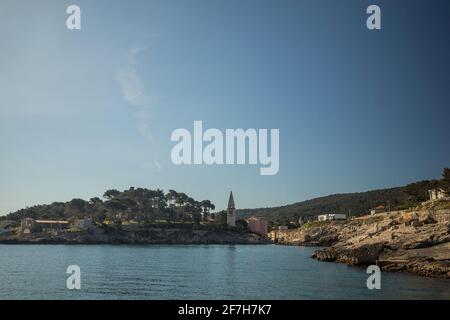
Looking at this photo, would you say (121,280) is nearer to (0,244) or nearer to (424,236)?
(424,236)

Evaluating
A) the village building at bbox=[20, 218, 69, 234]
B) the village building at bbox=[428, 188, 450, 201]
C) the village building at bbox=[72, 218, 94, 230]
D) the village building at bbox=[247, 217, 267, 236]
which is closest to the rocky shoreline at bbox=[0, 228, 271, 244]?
the village building at bbox=[72, 218, 94, 230]

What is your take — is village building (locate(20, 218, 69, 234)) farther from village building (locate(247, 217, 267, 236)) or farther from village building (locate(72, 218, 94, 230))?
village building (locate(247, 217, 267, 236))

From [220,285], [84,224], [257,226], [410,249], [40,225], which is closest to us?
[220,285]

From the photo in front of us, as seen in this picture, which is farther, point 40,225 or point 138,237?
point 40,225

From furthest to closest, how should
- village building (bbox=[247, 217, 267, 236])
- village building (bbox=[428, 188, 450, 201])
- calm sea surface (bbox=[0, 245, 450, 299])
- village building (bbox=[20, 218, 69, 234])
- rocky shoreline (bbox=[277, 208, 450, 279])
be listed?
village building (bbox=[247, 217, 267, 236]) → village building (bbox=[20, 218, 69, 234]) → village building (bbox=[428, 188, 450, 201]) → rocky shoreline (bbox=[277, 208, 450, 279]) → calm sea surface (bbox=[0, 245, 450, 299])

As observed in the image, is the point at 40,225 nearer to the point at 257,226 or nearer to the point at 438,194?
the point at 257,226

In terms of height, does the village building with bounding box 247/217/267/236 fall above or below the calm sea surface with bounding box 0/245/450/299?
below

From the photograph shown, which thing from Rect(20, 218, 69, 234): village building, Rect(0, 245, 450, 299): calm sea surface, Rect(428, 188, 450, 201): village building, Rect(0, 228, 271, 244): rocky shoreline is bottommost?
Rect(0, 228, 271, 244): rocky shoreline

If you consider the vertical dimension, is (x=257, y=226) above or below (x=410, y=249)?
below

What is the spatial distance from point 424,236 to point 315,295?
25.2 metres

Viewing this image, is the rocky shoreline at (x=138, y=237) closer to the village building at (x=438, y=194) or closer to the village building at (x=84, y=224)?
the village building at (x=84, y=224)

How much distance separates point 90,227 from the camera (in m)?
121

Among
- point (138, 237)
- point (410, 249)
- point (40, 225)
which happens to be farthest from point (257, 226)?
point (410, 249)
